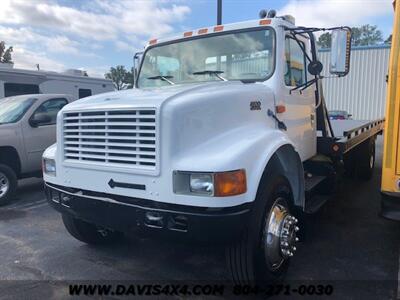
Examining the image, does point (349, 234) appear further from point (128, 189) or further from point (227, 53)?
point (128, 189)

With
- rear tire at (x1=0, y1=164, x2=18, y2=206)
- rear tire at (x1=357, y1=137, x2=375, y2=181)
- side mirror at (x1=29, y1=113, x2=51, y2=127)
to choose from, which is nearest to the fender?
rear tire at (x1=0, y1=164, x2=18, y2=206)

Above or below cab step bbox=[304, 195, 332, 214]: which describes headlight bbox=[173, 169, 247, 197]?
above

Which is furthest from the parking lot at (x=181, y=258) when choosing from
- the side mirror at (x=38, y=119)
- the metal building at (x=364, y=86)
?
the metal building at (x=364, y=86)

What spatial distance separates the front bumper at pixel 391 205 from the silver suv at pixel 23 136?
569 cm

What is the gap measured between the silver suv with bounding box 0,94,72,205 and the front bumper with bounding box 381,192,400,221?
18.7 feet

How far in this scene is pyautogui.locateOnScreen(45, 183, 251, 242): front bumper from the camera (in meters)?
2.96

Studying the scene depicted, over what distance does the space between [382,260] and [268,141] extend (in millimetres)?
2023

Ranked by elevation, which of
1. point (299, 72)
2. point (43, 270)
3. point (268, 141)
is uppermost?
point (299, 72)

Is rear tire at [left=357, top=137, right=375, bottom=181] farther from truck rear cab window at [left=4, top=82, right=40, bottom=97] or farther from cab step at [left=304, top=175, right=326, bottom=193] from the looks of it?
truck rear cab window at [left=4, top=82, right=40, bottom=97]

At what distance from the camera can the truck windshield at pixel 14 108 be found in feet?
23.8

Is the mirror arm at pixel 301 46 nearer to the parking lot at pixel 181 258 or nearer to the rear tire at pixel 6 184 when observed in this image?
the parking lot at pixel 181 258

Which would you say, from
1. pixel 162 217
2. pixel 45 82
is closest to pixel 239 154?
pixel 162 217

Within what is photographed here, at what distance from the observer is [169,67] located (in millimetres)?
4723

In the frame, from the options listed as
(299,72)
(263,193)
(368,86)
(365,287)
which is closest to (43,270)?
(263,193)
